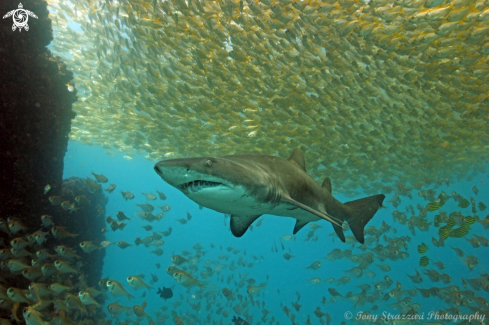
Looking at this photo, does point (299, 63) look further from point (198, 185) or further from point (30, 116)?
point (30, 116)

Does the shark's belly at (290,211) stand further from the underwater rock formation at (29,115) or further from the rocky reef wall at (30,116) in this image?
the underwater rock formation at (29,115)

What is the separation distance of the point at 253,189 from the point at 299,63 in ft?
25.8

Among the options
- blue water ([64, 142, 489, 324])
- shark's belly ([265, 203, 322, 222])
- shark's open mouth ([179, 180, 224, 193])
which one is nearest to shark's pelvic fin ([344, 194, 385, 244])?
shark's belly ([265, 203, 322, 222])

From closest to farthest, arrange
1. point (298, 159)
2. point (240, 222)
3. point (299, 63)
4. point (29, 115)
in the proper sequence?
point (240, 222), point (298, 159), point (29, 115), point (299, 63)

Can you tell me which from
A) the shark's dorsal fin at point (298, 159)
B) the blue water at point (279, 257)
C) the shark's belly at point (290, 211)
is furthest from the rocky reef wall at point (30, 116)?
the blue water at point (279, 257)

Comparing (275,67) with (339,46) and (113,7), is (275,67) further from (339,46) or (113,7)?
(113,7)

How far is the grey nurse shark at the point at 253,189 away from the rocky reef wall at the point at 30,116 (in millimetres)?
6208

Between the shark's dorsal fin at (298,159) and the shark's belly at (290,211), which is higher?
the shark's dorsal fin at (298,159)

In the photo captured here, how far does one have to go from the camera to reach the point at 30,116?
6.97 meters

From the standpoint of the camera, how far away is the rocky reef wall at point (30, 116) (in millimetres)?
6281

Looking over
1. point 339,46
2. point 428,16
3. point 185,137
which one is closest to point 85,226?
point 185,137

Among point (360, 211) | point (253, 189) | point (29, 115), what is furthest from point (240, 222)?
point (29, 115)

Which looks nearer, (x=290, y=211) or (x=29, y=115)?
(x=290, y=211)

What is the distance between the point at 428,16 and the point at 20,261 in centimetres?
1103
